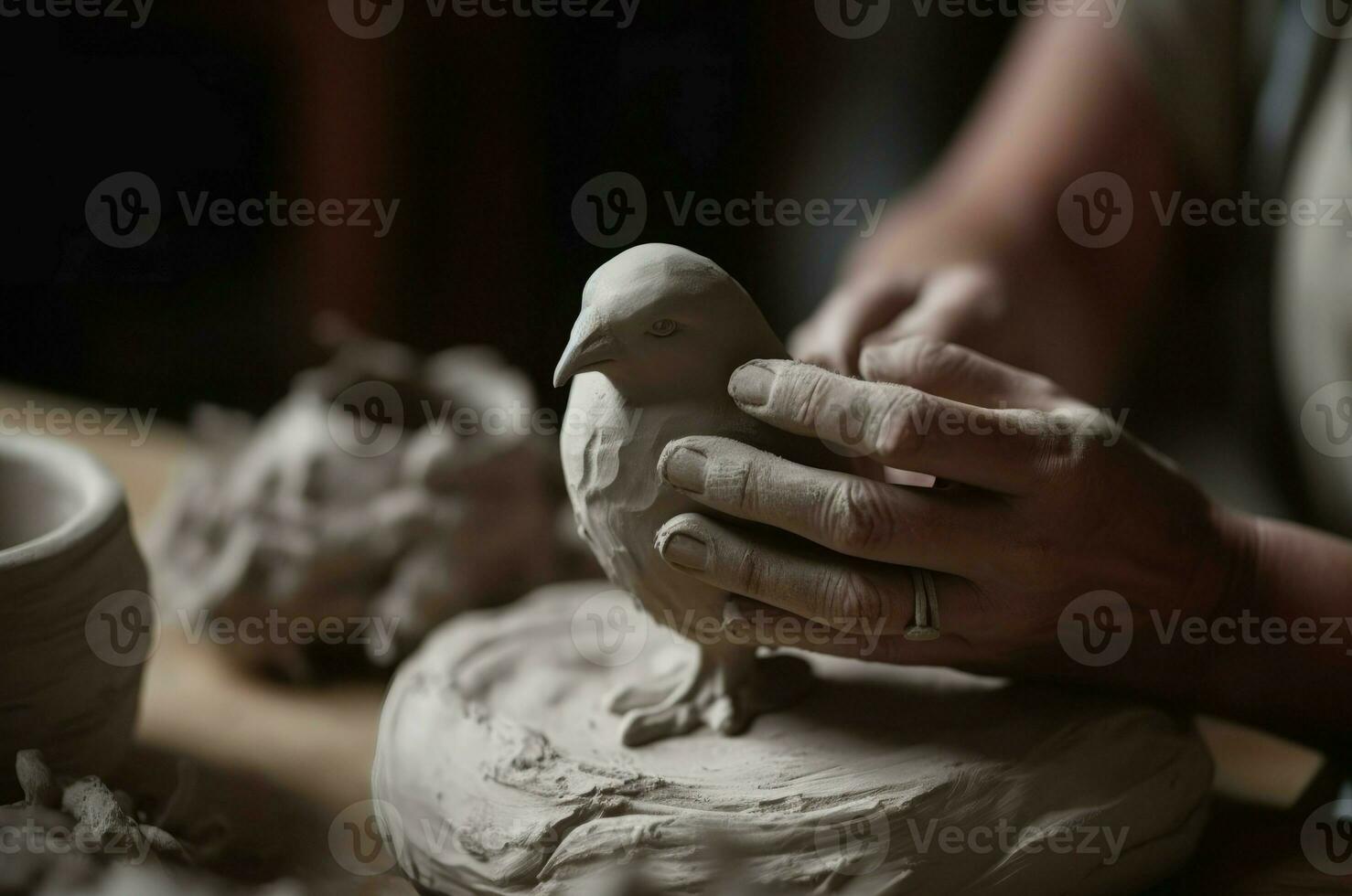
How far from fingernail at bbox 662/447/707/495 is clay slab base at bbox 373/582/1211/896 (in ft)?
0.81

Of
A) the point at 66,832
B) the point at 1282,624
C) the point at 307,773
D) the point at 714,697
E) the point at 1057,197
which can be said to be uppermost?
the point at 1057,197

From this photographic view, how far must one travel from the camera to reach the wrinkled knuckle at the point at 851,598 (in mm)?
858

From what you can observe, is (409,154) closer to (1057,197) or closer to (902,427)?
(1057,197)

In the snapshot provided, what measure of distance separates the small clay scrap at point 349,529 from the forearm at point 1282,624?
80 centimetres

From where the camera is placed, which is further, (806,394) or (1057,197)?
(1057,197)

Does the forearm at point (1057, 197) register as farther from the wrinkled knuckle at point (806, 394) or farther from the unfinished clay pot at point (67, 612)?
the unfinished clay pot at point (67, 612)

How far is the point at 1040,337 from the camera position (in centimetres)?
152

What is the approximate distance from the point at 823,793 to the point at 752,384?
0.32m

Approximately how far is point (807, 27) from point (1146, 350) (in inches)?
44.7

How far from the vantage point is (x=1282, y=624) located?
105 centimetres

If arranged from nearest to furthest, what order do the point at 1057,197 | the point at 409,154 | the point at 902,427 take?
1. the point at 902,427
2. the point at 1057,197
3. the point at 409,154

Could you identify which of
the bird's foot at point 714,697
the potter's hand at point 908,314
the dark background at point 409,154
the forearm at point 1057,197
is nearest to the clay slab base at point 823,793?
the bird's foot at point 714,697

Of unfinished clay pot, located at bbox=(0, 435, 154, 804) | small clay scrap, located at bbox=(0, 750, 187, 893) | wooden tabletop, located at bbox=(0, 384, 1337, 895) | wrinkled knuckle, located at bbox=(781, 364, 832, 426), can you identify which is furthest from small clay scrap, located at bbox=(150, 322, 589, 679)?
wrinkled knuckle, located at bbox=(781, 364, 832, 426)

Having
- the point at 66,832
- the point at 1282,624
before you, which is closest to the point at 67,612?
the point at 66,832
